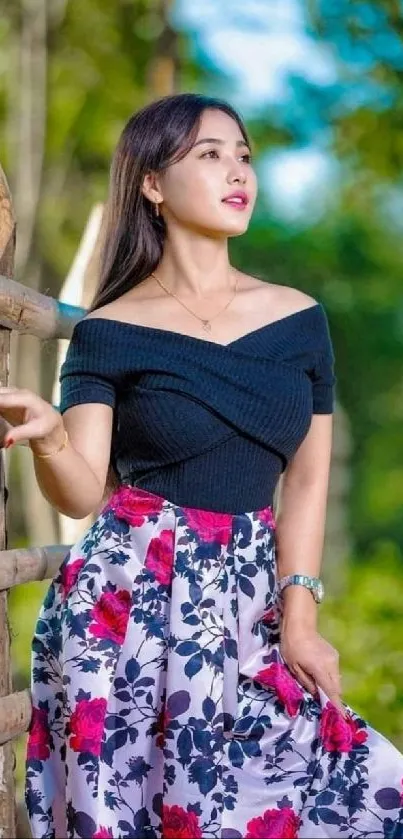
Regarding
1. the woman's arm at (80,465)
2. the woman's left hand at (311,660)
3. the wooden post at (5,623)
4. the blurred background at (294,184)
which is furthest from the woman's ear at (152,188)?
the blurred background at (294,184)

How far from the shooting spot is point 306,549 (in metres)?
2.42

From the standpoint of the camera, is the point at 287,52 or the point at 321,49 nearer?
the point at 321,49

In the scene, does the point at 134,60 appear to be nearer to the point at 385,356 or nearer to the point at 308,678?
the point at 385,356

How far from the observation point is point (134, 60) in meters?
9.76

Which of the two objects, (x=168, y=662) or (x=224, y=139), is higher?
(x=224, y=139)

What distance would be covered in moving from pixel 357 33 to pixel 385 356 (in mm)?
4220

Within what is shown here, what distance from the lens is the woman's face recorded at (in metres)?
2.44

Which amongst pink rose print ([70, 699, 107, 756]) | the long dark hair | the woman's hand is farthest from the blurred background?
the woman's hand

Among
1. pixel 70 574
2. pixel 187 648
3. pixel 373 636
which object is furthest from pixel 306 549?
pixel 373 636

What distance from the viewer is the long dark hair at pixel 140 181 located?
2482 millimetres

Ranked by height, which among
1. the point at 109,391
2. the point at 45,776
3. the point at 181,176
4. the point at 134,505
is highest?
the point at 181,176

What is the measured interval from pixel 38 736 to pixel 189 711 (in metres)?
0.36

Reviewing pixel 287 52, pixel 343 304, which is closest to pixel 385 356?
pixel 343 304

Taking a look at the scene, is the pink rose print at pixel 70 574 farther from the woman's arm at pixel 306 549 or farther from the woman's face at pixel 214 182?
the woman's face at pixel 214 182
